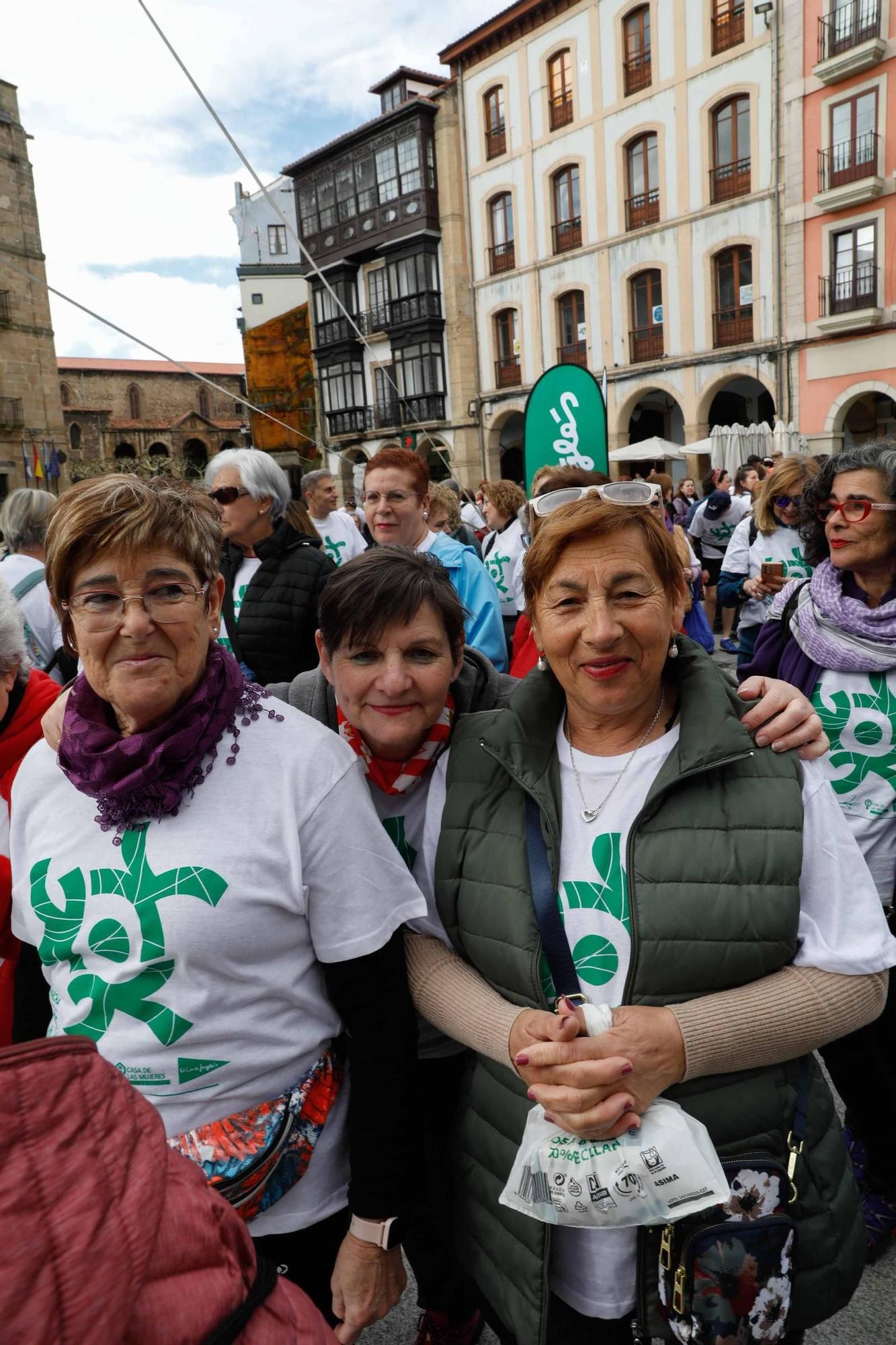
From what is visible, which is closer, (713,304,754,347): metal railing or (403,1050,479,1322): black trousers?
(403,1050,479,1322): black trousers

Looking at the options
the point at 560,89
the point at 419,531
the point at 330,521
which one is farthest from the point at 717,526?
the point at 560,89

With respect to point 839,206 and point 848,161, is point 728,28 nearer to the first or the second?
point 848,161

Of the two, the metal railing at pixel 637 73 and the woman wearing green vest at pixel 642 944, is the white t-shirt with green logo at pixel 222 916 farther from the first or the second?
the metal railing at pixel 637 73

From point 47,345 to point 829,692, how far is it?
109 feet

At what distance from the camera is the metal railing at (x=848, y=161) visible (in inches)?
694

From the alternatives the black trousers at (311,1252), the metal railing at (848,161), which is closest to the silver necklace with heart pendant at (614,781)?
the black trousers at (311,1252)

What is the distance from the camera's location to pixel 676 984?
143 cm

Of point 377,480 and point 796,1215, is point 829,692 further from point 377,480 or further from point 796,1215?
point 377,480

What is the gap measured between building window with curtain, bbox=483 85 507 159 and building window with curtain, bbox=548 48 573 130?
173 cm

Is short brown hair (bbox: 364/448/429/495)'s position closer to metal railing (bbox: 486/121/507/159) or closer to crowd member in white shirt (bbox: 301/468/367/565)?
crowd member in white shirt (bbox: 301/468/367/565)

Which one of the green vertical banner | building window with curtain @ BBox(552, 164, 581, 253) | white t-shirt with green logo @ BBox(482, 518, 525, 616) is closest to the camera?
the green vertical banner

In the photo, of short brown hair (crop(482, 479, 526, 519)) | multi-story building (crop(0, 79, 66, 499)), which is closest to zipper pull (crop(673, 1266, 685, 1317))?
short brown hair (crop(482, 479, 526, 519))

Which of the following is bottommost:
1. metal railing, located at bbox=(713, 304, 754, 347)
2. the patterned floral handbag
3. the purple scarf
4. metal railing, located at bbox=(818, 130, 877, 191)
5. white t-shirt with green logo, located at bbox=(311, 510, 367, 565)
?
the patterned floral handbag

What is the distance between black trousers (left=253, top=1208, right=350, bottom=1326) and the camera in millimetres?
1580
